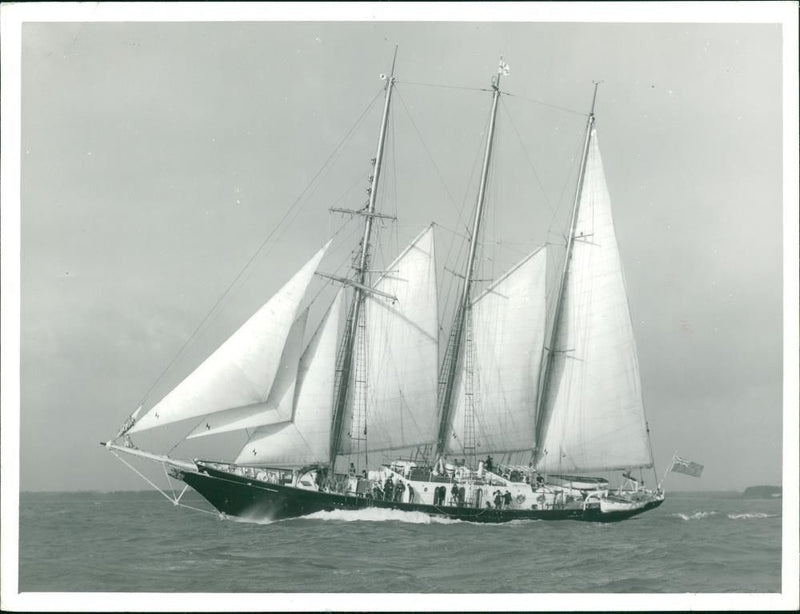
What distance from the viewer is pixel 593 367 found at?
26828mm

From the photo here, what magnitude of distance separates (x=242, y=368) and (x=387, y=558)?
19.6 ft

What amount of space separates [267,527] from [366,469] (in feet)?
11.9

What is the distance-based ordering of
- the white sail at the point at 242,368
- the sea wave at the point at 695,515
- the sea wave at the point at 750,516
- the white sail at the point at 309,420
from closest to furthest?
the sea wave at the point at 750,516
the white sail at the point at 242,368
the white sail at the point at 309,420
the sea wave at the point at 695,515

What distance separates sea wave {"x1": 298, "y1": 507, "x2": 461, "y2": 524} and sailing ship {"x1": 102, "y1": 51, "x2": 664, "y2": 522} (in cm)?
16

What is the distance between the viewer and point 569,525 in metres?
25.7

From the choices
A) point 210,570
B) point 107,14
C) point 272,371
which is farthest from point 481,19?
point 210,570

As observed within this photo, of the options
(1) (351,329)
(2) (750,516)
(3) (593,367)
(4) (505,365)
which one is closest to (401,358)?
(1) (351,329)

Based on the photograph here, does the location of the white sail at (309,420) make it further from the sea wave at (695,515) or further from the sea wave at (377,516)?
the sea wave at (695,515)

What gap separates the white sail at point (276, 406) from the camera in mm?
23047

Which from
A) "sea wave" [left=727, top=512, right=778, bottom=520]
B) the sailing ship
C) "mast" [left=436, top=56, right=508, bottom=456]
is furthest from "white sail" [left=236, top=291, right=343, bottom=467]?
"sea wave" [left=727, top=512, right=778, bottom=520]

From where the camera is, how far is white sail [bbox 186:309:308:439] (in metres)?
23.0

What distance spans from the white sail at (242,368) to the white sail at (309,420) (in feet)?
5.20

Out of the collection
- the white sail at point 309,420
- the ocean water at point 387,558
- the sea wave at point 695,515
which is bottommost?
the sea wave at point 695,515

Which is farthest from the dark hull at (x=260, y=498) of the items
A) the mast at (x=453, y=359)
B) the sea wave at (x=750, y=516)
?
the sea wave at (x=750, y=516)
